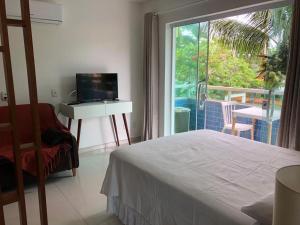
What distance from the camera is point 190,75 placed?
13.4 feet

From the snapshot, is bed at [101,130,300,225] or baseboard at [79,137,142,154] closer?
bed at [101,130,300,225]

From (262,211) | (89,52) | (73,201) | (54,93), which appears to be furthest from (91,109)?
(262,211)

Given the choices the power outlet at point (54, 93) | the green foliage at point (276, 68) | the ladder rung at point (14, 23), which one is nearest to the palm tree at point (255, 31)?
the green foliage at point (276, 68)

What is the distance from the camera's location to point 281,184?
0.69m

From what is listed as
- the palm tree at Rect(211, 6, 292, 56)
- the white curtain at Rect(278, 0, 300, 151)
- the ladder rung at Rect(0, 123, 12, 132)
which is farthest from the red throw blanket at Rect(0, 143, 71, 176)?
the palm tree at Rect(211, 6, 292, 56)

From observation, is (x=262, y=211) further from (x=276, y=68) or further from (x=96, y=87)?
(x=96, y=87)

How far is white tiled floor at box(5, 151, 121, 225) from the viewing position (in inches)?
86.9

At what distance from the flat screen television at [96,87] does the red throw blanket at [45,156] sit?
3.47 feet

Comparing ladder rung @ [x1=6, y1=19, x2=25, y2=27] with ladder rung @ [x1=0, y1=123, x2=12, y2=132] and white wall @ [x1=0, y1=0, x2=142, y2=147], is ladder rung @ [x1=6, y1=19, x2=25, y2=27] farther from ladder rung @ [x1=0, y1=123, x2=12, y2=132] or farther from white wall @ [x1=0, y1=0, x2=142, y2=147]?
white wall @ [x1=0, y1=0, x2=142, y2=147]

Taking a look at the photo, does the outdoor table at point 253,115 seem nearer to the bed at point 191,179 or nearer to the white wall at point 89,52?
the bed at point 191,179

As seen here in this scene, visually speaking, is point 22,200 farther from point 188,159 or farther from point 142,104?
point 142,104

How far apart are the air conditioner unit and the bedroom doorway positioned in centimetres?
188

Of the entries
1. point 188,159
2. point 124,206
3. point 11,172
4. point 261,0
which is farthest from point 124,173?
point 261,0

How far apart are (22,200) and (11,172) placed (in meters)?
1.49
